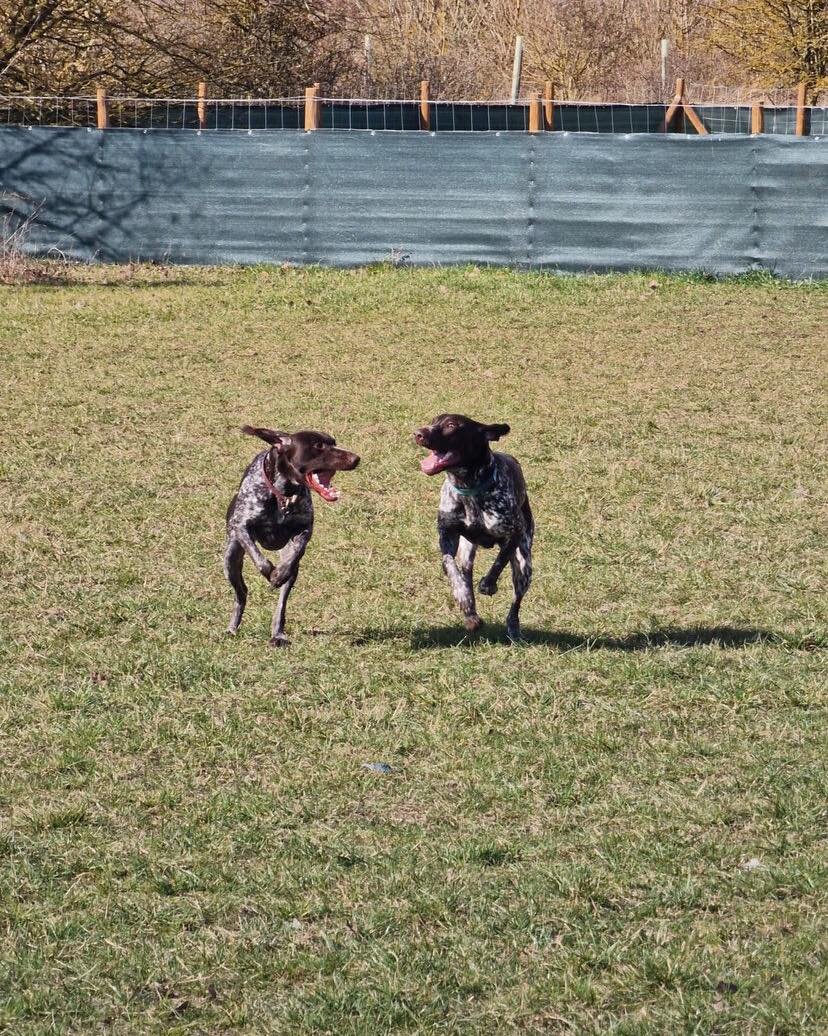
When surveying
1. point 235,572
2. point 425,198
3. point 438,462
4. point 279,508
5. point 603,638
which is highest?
point 425,198

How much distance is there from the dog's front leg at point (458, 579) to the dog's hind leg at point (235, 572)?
0.99 metres

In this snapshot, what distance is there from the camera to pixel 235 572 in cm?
763

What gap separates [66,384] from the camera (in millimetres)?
14344

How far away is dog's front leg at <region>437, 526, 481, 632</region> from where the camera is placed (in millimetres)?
7375

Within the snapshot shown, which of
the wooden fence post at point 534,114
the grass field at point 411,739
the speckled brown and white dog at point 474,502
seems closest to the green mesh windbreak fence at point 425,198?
the wooden fence post at point 534,114

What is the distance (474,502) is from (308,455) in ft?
2.64

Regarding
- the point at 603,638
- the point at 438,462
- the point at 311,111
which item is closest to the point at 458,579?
the point at 438,462

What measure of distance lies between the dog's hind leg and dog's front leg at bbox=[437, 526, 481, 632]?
0.99m

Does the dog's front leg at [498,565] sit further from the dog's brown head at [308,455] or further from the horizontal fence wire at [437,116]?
the horizontal fence wire at [437,116]

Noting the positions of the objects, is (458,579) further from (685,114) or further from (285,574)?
(685,114)

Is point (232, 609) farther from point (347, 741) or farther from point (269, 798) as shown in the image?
point (269, 798)

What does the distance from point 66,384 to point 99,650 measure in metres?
7.44

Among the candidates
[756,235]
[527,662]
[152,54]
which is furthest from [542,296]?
[527,662]

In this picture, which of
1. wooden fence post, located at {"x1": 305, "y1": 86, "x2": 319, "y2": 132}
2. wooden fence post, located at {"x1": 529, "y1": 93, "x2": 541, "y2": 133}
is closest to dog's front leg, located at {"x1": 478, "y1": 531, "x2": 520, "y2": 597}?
wooden fence post, located at {"x1": 529, "y1": 93, "x2": 541, "y2": 133}
